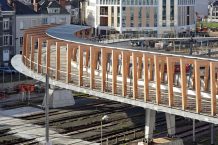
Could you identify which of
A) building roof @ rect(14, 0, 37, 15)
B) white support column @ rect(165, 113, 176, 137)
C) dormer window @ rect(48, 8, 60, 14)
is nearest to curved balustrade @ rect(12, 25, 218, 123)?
white support column @ rect(165, 113, 176, 137)

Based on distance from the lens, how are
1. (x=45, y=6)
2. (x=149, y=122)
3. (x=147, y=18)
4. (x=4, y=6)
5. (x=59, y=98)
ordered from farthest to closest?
(x=147, y=18)
(x=45, y=6)
(x=4, y=6)
(x=59, y=98)
(x=149, y=122)

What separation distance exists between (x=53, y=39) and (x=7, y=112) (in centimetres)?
1157

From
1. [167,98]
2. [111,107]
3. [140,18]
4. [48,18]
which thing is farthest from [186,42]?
[167,98]

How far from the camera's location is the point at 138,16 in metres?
136

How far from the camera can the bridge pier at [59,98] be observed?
223ft

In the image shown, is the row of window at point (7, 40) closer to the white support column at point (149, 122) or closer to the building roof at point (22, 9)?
the building roof at point (22, 9)

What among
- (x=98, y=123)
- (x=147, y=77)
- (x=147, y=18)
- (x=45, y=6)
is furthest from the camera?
(x=147, y=18)

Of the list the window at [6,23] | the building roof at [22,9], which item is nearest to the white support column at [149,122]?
the window at [6,23]

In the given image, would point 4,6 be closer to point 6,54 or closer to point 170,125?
point 6,54

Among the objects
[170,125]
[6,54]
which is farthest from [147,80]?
[6,54]

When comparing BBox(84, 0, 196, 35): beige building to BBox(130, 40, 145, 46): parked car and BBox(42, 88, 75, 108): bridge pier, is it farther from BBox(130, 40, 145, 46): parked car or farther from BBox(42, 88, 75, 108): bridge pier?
BBox(42, 88, 75, 108): bridge pier

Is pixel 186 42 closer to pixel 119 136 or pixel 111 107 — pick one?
pixel 111 107

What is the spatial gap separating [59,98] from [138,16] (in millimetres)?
70266

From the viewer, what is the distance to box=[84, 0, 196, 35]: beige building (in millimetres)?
135125
